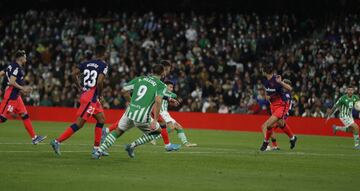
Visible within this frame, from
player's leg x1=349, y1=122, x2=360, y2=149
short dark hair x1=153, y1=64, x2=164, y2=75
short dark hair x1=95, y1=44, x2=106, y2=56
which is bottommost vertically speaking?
player's leg x1=349, y1=122, x2=360, y2=149

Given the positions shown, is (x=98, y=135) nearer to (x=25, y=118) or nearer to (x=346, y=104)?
(x=25, y=118)

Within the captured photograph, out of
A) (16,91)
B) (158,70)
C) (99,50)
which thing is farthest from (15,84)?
(158,70)

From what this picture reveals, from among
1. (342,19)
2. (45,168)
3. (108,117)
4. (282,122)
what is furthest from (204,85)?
(45,168)

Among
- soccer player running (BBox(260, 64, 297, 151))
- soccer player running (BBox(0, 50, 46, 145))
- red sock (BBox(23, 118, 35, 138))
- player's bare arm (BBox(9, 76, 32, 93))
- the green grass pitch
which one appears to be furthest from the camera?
soccer player running (BBox(260, 64, 297, 151))

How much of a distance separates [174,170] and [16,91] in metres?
7.78

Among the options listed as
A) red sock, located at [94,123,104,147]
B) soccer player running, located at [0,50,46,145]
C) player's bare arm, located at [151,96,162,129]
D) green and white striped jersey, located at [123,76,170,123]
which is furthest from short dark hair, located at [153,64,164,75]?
soccer player running, located at [0,50,46,145]

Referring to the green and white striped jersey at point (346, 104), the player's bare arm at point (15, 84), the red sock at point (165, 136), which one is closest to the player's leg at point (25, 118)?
the player's bare arm at point (15, 84)

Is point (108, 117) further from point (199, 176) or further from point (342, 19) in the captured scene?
point (199, 176)

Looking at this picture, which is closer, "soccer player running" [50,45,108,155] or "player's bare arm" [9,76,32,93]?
"soccer player running" [50,45,108,155]

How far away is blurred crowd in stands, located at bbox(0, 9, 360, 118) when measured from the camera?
117 ft

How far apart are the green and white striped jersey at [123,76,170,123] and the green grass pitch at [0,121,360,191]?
3.37 ft

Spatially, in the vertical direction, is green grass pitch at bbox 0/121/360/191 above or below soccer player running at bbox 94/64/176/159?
below

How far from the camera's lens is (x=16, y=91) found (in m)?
20.8

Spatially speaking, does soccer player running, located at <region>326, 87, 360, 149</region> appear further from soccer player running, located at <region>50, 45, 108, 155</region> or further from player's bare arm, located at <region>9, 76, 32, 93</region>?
soccer player running, located at <region>50, 45, 108, 155</region>
